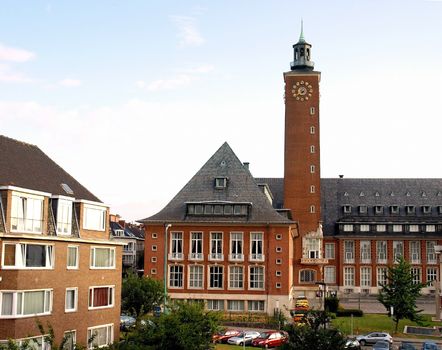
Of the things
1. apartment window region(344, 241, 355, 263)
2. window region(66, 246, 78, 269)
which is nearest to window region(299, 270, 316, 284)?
apartment window region(344, 241, 355, 263)

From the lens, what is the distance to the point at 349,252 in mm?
96188

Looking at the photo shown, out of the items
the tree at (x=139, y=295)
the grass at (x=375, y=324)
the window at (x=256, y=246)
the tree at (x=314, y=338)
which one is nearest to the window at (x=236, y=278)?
the window at (x=256, y=246)

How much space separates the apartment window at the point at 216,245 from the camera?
67625 mm

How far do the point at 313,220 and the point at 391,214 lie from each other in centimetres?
1415

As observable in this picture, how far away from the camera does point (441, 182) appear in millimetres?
99688

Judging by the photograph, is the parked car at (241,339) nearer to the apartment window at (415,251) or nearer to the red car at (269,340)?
the red car at (269,340)

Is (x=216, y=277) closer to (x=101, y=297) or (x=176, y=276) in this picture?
(x=176, y=276)

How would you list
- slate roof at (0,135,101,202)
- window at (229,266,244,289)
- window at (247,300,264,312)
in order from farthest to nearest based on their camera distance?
window at (229,266,244,289) → window at (247,300,264,312) → slate roof at (0,135,101,202)

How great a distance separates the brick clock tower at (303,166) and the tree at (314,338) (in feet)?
192

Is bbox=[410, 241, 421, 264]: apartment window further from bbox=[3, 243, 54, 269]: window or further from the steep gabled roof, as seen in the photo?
bbox=[3, 243, 54, 269]: window

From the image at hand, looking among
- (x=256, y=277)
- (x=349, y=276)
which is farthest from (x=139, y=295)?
(x=349, y=276)

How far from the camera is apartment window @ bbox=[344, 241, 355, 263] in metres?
96.1

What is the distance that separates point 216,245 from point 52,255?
35.2 m

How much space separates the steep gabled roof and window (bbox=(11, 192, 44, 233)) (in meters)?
34.4
